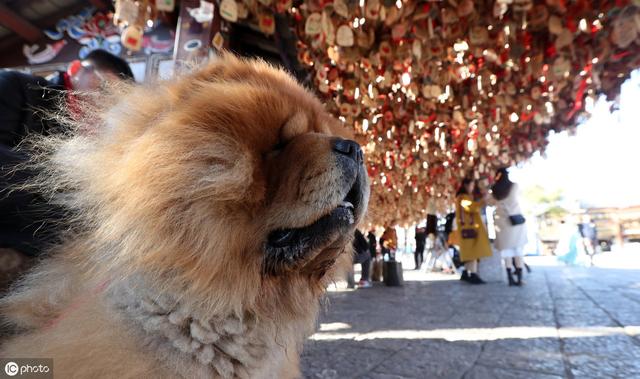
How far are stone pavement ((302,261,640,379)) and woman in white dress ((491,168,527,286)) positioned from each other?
1444 mm

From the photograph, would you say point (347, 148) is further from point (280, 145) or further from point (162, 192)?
point (162, 192)

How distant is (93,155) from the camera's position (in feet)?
3.44

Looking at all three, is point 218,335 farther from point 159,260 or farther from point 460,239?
point 460,239

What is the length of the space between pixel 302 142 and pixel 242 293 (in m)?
0.48

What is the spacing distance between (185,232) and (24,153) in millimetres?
880

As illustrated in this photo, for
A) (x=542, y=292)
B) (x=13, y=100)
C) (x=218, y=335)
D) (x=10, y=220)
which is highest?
(x=13, y=100)

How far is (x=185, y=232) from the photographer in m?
0.97

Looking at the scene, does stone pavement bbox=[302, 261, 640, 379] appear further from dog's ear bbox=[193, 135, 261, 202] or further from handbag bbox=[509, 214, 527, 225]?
handbag bbox=[509, 214, 527, 225]

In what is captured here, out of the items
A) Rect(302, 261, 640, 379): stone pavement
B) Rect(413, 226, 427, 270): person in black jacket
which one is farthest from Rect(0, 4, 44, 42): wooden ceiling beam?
Rect(413, 226, 427, 270): person in black jacket

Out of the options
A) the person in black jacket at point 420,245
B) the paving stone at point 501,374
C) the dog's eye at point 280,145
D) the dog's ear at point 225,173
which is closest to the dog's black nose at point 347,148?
the dog's eye at point 280,145

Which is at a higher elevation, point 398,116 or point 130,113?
point 398,116

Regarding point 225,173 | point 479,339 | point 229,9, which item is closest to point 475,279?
point 479,339

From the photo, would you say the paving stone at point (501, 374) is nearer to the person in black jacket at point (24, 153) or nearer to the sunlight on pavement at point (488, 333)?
the sunlight on pavement at point (488, 333)

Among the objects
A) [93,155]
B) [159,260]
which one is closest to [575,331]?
[159,260]
